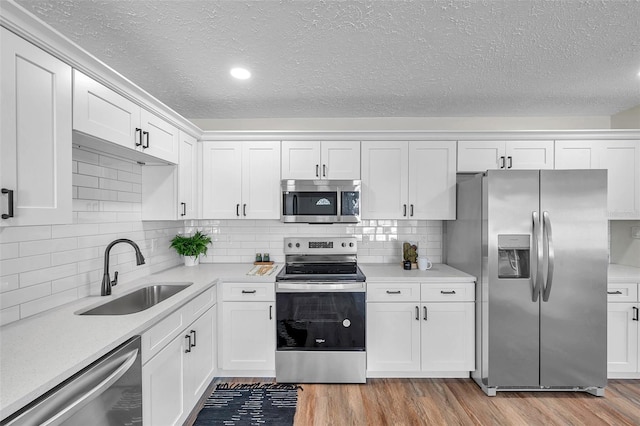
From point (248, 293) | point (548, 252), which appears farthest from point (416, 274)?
point (248, 293)

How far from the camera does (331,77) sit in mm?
2359

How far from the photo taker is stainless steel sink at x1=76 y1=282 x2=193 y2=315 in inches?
78.0

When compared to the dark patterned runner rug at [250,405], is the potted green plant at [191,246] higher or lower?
higher

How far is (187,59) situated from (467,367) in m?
3.28

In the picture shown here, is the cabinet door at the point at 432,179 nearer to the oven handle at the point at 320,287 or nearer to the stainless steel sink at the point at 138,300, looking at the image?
the oven handle at the point at 320,287

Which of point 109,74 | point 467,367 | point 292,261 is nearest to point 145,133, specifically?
point 109,74

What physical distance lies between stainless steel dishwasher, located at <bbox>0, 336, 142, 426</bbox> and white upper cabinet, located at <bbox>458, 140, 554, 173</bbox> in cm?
297

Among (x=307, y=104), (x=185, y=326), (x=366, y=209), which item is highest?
(x=307, y=104)

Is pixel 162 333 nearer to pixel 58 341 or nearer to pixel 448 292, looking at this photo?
pixel 58 341

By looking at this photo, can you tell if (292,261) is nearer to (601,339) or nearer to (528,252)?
(528,252)

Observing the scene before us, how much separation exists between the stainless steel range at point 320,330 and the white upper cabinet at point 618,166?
248 cm

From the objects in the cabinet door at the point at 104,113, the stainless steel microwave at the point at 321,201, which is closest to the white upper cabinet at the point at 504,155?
the stainless steel microwave at the point at 321,201

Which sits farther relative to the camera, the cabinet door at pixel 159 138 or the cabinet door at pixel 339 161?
the cabinet door at pixel 339 161

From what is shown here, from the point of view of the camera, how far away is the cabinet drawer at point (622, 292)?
268 cm
